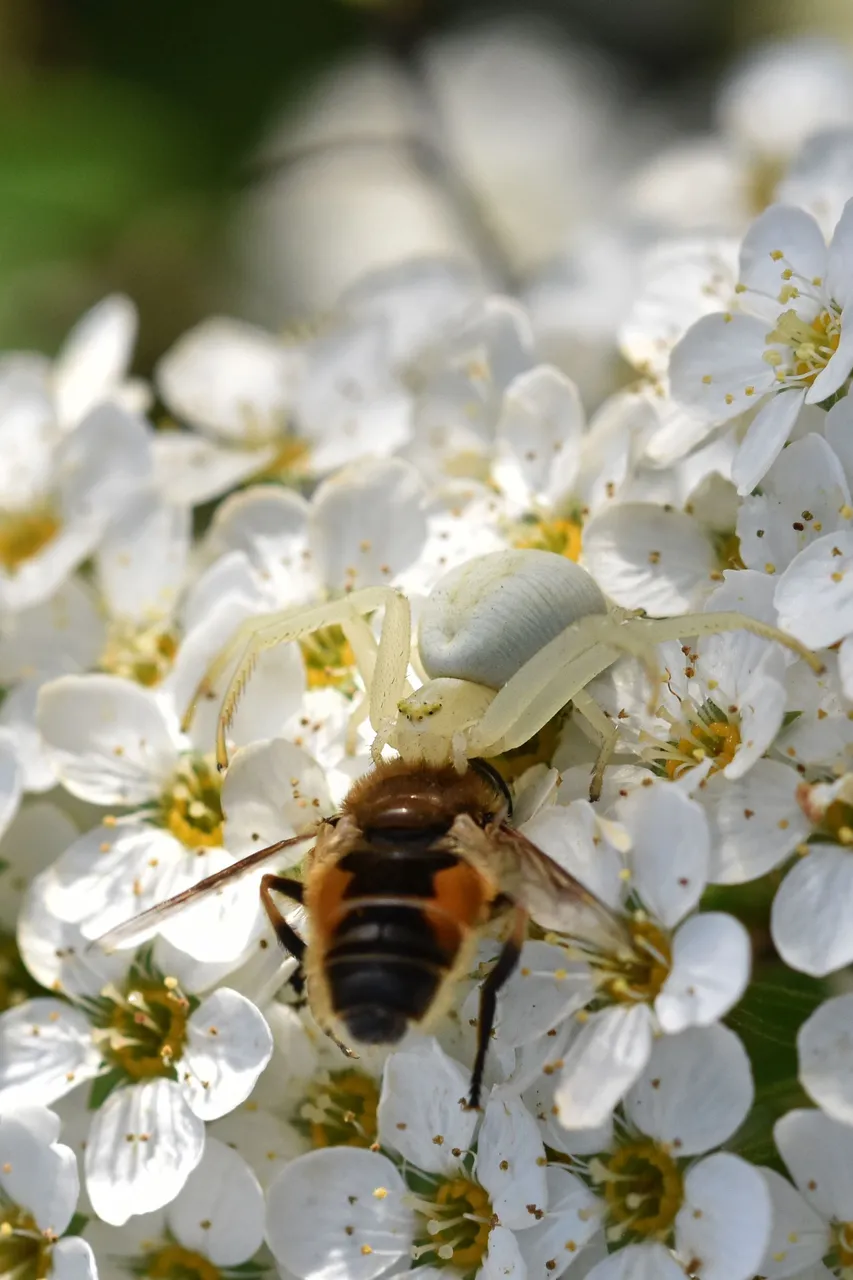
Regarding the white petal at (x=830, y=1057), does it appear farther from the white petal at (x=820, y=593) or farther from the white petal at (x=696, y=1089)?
the white petal at (x=820, y=593)

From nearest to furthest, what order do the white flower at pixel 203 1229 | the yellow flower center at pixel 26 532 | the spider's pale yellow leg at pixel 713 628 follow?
1. the spider's pale yellow leg at pixel 713 628
2. the white flower at pixel 203 1229
3. the yellow flower center at pixel 26 532

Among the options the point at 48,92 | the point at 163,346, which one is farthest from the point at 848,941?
the point at 48,92

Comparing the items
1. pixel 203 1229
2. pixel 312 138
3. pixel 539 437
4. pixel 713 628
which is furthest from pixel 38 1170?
pixel 312 138

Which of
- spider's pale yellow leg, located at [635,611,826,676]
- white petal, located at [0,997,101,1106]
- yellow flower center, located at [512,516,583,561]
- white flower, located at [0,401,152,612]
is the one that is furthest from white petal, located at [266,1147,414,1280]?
white flower, located at [0,401,152,612]

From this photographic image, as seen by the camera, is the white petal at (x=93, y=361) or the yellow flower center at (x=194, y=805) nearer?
the yellow flower center at (x=194, y=805)

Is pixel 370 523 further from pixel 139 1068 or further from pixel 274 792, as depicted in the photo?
pixel 139 1068

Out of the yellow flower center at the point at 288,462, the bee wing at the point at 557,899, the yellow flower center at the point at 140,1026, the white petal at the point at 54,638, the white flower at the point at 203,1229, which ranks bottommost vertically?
the white flower at the point at 203,1229

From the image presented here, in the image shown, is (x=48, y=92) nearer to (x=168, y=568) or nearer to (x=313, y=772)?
(x=168, y=568)

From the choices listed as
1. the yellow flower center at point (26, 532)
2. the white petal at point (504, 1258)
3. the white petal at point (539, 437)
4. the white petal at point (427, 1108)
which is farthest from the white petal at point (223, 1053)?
the yellow flower center at point (26, 532)
